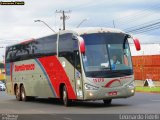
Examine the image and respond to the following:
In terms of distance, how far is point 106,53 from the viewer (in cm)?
2173

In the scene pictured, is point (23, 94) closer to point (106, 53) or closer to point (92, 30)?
point (92, 30)

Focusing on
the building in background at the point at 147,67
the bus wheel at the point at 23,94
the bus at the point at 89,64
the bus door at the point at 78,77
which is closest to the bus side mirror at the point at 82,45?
the bus at the point at 89,64

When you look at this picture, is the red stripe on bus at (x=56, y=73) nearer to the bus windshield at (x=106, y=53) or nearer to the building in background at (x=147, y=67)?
the bus windshield at (x=106, y=53)

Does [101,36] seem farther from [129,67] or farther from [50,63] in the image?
[50,63]

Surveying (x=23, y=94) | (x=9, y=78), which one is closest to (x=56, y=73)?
(x=23, y=94)

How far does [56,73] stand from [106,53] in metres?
3.54

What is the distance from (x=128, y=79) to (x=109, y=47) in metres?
1.58

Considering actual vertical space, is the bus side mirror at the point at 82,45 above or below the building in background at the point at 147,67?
above

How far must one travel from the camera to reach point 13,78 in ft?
106

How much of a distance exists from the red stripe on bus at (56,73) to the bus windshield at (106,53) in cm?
180

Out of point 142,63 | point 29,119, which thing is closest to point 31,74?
point 29,119

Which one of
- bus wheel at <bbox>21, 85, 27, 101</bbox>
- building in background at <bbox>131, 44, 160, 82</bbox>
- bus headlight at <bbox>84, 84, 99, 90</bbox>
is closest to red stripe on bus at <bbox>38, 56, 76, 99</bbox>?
bus headlight at <bbox>84, 84, 99, 90</bbox>

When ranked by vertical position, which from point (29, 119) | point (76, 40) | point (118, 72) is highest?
point (76, 40)

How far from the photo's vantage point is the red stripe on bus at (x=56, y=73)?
22922mm
